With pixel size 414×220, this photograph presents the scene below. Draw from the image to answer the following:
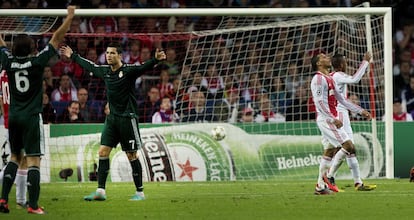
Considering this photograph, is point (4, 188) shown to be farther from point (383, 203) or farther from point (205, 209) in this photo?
point (383, 203)

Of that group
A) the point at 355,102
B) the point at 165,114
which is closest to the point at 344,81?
the point at 355,102

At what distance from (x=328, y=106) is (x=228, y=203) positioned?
2.69 metres

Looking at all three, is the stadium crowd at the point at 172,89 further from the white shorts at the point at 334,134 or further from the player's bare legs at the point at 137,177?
the player's bare legs at the point at 137,177

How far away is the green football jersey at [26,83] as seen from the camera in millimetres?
11117

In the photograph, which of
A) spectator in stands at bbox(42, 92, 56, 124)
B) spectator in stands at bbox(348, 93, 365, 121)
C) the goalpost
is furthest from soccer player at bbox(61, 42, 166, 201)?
spectator in stands at bbox(348, 93, 365, 121)

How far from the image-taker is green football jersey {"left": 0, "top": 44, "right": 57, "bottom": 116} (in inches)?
438

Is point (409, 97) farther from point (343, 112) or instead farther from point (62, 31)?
point (62, 31)

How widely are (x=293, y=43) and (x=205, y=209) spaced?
29.3ft

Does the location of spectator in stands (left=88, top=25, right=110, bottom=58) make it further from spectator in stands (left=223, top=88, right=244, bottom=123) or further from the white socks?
the white socks

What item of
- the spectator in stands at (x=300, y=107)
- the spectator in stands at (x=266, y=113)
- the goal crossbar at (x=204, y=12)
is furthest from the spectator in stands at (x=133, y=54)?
the goal crossbar at (x=204, y=12)

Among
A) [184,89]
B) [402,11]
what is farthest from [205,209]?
[402,11]

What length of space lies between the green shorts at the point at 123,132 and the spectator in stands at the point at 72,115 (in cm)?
574

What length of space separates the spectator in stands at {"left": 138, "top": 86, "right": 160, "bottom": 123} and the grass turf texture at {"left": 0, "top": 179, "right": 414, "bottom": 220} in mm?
3813

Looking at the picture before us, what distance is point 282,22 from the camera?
20.0 m
